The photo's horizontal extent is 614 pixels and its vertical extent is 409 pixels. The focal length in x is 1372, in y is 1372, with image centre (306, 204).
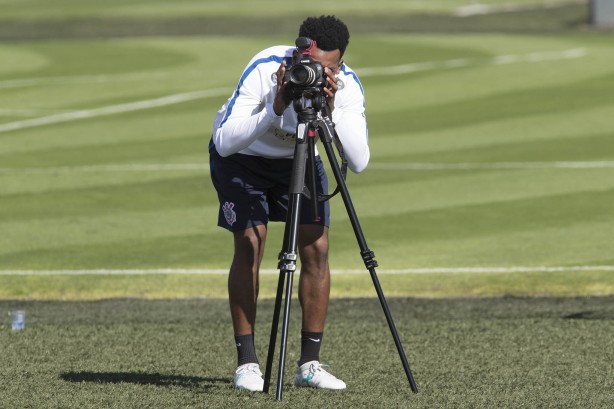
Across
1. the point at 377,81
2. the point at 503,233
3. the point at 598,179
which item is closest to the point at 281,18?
the point at 377,81

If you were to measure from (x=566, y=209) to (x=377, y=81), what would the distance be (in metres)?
11.2

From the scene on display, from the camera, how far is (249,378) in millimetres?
7211

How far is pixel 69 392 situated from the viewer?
7.11 meters

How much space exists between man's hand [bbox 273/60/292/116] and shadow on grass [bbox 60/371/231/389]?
1601 mm

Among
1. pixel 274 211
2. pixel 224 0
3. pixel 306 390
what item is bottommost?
pixel 224 0

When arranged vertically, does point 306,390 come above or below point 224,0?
above

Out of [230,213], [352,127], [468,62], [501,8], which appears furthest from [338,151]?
[501,8]

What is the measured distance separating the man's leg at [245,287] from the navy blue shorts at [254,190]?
77 millimetres

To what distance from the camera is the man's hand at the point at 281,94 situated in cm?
668

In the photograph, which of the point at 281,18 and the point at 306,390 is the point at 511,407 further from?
the point at 281,18

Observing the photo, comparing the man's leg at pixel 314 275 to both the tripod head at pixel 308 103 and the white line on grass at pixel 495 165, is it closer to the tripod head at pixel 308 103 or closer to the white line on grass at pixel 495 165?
the tripod head at pixel 308 103

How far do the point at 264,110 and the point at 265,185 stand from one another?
25.4 inches

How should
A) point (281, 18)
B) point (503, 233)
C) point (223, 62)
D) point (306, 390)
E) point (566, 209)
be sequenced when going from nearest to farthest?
point (306, 390)
point (503, 233)
point (566, 209)
point (223, 62)
point (281, 18)

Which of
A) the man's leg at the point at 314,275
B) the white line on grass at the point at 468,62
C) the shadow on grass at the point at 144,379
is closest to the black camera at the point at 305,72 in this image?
the man's leg at the point at 314,275
